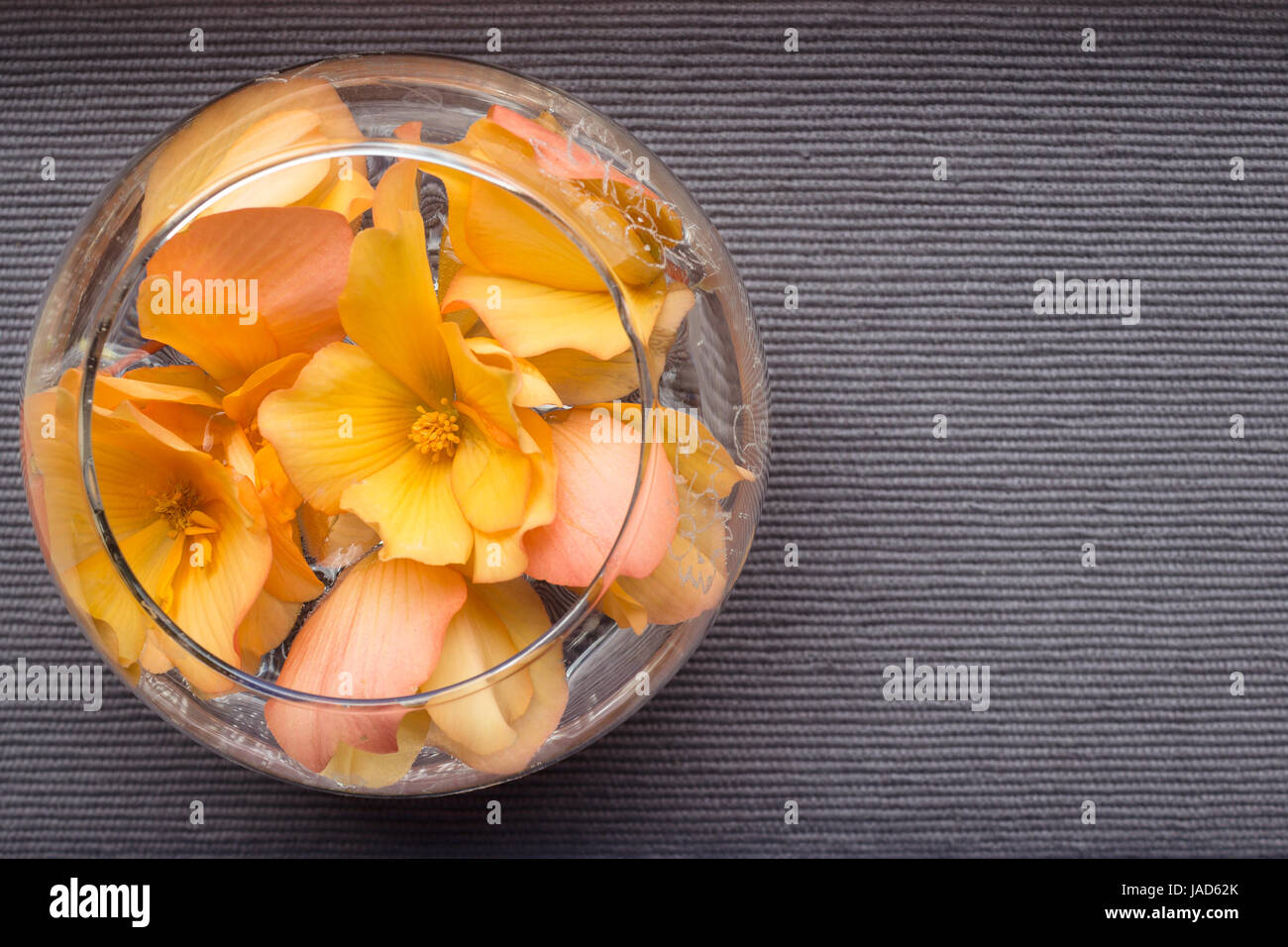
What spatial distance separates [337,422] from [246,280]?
0.15 feet

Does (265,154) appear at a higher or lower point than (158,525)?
higher

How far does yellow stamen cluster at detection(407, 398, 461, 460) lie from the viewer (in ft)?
0.86

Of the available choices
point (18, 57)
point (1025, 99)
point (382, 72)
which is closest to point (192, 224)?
point (382, 72)

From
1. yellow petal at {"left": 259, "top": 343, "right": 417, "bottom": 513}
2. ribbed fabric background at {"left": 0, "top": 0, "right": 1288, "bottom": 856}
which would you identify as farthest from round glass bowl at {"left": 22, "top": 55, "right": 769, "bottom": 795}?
ribbed fabric background at {"left": 0, "top": 0, "right": 1288, "bottom": 856}

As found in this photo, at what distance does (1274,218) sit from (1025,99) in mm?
133

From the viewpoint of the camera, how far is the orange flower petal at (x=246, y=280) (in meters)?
0.25

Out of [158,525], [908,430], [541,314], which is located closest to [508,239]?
[541,314]


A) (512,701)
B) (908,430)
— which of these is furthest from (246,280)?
(908,430)

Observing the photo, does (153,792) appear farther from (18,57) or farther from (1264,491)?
(1264,491)

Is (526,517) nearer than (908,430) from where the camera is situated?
Yes

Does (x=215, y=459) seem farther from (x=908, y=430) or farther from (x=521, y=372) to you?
(x=908, y=430)

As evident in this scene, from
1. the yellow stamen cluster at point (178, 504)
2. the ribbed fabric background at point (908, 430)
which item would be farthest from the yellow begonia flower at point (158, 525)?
the ribbed fabric background at point (908, 430)

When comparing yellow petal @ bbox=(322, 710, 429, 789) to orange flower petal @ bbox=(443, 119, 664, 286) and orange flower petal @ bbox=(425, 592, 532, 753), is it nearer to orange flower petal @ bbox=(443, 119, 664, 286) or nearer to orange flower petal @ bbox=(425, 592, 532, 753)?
orange flower petal @ bbox=(425, 592, 532, 753)

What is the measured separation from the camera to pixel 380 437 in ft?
0.85
